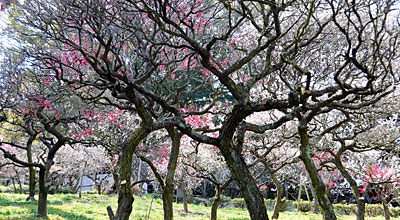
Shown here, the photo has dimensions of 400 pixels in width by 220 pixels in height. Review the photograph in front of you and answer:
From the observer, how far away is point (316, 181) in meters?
5.83

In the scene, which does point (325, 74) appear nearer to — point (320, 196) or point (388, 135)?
point (320, 196)

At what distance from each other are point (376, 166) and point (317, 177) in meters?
9.60

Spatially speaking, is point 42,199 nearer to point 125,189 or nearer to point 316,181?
point 125,189

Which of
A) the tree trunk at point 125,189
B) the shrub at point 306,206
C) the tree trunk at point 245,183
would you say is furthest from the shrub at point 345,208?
the tree trunk at point 125,189

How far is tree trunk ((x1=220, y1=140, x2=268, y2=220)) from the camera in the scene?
462 cm

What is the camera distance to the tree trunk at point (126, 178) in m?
5.09

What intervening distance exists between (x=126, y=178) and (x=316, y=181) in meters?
3.68

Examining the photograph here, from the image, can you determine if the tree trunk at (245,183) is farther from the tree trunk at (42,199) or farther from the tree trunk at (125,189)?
the tree trunk at (42,199)

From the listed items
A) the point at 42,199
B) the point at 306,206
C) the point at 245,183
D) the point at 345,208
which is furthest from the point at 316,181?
the point at 345,208

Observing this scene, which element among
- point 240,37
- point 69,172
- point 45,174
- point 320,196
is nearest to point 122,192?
point 320,196

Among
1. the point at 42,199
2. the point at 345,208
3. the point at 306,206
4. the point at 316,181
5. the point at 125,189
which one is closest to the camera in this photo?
the point at 125,189

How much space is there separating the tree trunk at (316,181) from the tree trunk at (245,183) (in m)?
1.63

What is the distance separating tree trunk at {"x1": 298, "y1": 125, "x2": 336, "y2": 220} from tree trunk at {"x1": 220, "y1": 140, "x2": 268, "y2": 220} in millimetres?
1626

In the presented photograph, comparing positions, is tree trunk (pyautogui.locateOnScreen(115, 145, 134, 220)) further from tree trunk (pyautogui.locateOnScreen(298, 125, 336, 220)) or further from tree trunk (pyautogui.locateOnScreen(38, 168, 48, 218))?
tree trunk (pyautogui.locateOnScreen(38, 168, 48, 218))
